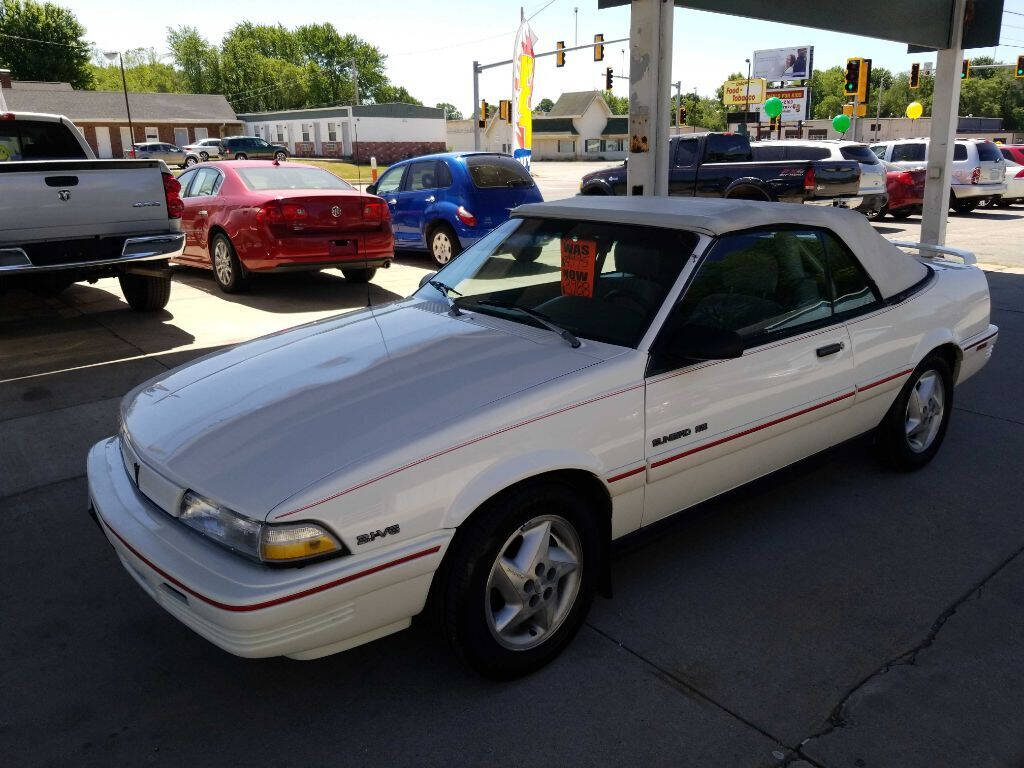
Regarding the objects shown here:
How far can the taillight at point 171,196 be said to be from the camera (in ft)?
24.6

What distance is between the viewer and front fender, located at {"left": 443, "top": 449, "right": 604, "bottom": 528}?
2.53 meters

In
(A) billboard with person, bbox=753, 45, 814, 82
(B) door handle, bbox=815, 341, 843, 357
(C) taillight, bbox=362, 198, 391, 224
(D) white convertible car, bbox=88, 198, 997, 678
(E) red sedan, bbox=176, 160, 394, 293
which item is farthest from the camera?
(A) billboard with person, bbox=753, 45, 814, 82

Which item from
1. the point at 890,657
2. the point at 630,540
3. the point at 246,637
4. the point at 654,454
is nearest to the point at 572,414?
the point at 654,454

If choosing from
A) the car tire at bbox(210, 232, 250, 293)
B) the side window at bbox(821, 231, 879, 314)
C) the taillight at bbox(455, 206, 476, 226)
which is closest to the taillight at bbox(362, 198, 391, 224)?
the car tire at bbox(210, 232, 250, 293)

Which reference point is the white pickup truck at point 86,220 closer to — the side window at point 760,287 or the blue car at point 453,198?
the blue car at point 453,198

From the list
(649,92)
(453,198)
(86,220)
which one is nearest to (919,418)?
(649,92)

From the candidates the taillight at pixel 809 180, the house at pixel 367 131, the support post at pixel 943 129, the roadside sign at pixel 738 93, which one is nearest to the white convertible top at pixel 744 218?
the support post at pixel 943 129

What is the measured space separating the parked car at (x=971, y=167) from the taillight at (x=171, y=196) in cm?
1729

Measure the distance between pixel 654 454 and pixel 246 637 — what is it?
60.4 inches

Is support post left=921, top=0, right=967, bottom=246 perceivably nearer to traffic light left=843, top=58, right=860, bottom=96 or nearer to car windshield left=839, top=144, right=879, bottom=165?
car windshield left=839, top=144, right=879, bottom=165

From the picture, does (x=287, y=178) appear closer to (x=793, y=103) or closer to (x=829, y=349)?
(x=829, y=349)

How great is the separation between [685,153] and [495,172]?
646 centimetres

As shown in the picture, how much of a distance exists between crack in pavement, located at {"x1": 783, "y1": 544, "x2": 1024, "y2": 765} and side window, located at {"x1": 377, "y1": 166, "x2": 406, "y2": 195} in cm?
1019

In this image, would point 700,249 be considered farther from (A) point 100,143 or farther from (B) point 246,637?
(A) point 100,143
